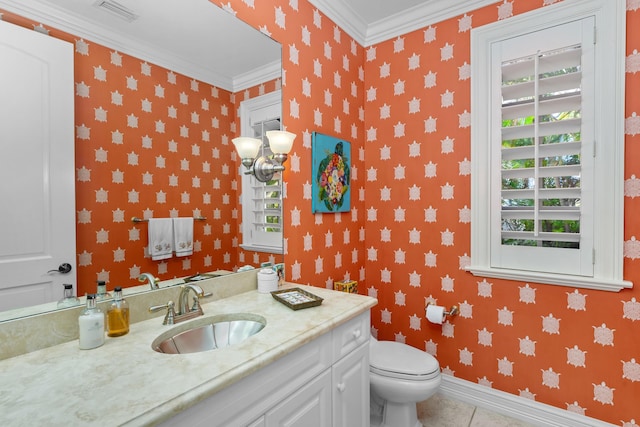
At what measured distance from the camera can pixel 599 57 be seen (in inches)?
70.6

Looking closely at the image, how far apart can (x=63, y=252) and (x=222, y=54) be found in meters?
1.12

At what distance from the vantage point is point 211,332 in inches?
53.2

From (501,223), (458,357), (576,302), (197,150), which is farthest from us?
(458,357)

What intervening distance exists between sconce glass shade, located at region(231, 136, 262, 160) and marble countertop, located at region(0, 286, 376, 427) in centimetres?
90

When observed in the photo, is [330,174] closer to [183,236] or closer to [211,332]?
[183,236]

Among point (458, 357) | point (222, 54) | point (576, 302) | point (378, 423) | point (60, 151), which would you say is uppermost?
point (222, 54)

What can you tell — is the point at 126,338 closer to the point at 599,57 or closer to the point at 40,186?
the point at 40,186

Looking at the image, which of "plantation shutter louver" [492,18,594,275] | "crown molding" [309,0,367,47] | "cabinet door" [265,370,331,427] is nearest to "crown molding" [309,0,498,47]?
"crown molding" [309,0,367,47]

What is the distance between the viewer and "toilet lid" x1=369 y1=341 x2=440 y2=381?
1.80 metres

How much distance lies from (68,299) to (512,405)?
247 cm

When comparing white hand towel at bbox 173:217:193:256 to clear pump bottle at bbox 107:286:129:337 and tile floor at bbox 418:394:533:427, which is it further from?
tile floor at bbox 418:394:533:427

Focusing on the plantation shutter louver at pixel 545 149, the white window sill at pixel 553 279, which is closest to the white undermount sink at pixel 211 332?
the white window sill at pixel 553 279

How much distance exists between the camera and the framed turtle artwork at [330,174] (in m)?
2.18

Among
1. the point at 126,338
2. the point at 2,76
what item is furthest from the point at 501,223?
the point at 2,76
